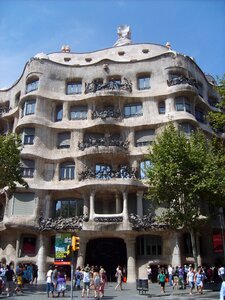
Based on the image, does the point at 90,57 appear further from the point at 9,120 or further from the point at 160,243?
the point at 160,243

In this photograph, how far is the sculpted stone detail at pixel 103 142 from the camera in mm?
35125

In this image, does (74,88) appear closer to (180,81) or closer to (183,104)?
(180,81)

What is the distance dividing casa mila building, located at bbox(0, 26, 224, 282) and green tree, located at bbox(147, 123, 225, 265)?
20.4 ft

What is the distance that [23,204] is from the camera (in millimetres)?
33250

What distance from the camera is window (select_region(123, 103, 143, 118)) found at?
3756cm

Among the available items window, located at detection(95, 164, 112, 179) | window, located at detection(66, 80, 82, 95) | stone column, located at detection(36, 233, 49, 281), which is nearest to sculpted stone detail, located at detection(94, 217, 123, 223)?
window, located at detection(95, 164, 112, 179)

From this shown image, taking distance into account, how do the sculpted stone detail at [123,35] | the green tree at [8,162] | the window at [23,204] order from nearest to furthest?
the green tree at [8,162] → the window at [23,204] → the sculpted stone detail at [123,35]

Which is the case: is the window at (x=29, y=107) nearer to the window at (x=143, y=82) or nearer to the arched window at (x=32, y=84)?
the arched window at (x=32, y=84)

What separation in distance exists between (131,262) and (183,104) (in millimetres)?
16587

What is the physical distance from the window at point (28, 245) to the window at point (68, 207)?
3.27 m

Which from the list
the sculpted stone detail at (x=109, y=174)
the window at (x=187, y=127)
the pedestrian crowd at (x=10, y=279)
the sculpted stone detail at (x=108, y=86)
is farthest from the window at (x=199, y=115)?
the pedestrian crowd at (x=10, y=279)

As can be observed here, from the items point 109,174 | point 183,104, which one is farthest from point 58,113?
point 183,104

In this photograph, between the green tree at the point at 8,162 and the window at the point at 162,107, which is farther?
the window at the point at 162,107

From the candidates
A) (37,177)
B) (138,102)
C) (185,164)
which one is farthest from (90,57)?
(185,164)
